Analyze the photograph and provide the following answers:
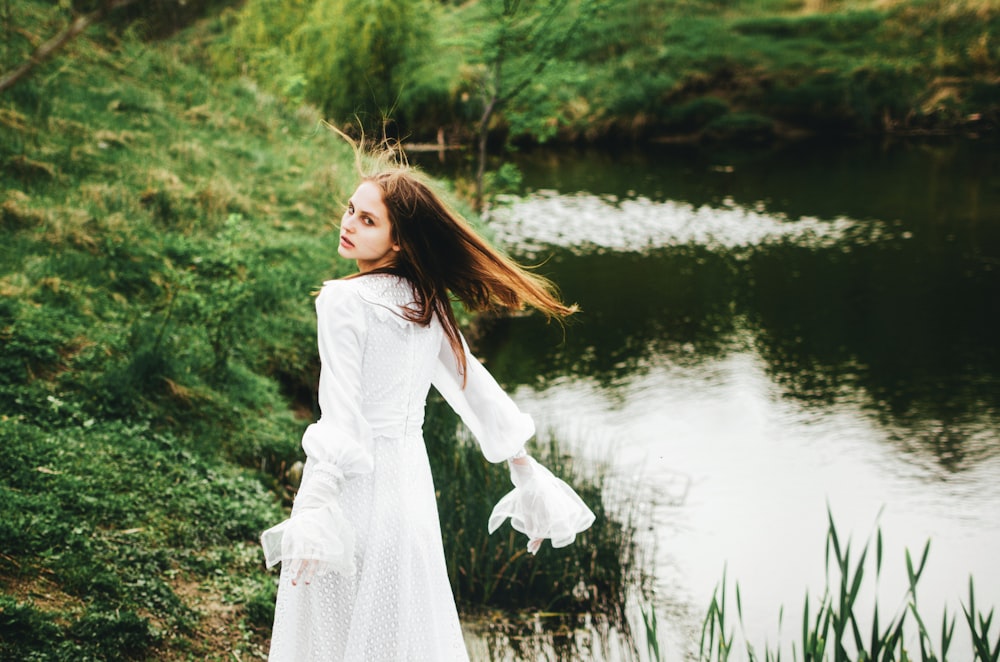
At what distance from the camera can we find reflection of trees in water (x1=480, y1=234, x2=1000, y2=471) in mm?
8672

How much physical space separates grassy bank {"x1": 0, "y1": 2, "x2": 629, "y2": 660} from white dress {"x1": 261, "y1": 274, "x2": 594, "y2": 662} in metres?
1.51

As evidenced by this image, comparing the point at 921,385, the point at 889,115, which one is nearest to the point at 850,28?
the point at 889,115

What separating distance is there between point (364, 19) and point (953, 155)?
14.0m

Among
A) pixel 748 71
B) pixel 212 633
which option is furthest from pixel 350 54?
pixel 748 71

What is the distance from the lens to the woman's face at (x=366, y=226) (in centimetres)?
229

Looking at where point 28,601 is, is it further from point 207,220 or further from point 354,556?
point 207,220

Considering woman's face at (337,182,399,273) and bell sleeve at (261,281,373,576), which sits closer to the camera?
bell sleeve at (261,281,373,576)

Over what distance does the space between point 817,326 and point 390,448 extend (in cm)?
932

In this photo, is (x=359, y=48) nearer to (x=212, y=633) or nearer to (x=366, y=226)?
(x=212, y=633)

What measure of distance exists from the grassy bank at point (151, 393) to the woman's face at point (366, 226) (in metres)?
1.82

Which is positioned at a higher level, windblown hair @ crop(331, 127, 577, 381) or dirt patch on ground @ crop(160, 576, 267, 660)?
windblown hair @ crop(331, 127, 577, 381)

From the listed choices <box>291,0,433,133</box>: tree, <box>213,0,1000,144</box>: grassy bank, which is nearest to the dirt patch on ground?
<box>291,0,433,133</box>: tree

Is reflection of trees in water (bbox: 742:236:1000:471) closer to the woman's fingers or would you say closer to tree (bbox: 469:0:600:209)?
tree (bbox: 469:0:600:209)

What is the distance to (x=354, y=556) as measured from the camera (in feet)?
6.83
